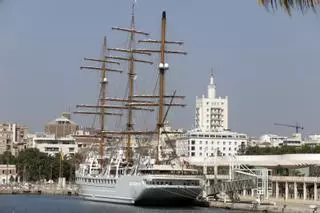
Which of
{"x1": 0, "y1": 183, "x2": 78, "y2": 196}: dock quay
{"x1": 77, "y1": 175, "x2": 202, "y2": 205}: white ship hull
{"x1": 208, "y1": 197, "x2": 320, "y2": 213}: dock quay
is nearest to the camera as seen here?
{"x1": 208, "y1": 197, "x2": 320, "y2": 213}: dock quay

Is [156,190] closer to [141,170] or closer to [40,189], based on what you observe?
[141,170]

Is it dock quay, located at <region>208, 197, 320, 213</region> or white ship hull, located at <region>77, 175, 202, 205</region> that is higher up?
white ship hull, located at <region>77, 175, 202, 205</region>

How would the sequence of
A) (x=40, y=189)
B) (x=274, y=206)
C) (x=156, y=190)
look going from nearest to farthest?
(x=274, y=206)
(x=156, y=190)
(x=40, y=189)

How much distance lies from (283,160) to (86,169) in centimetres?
3107

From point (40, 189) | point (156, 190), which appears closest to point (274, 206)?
point (156, 190)

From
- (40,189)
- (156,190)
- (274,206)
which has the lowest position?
(274,206)

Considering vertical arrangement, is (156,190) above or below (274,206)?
above

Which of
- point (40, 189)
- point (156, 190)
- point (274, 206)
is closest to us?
point (274, 206)

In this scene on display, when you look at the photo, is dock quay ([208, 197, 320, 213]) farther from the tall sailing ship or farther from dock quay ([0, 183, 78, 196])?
dock quay ([0, 183, 78, 196])

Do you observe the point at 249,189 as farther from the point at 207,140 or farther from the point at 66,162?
the point at 207,140

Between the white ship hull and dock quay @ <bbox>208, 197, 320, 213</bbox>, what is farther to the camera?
the white ship hull

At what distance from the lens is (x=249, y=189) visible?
87188mm

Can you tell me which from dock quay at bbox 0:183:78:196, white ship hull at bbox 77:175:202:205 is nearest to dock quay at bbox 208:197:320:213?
white ship hull at bbox 77:175:202:205

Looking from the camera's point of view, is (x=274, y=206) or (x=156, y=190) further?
(x=156, y=190)
